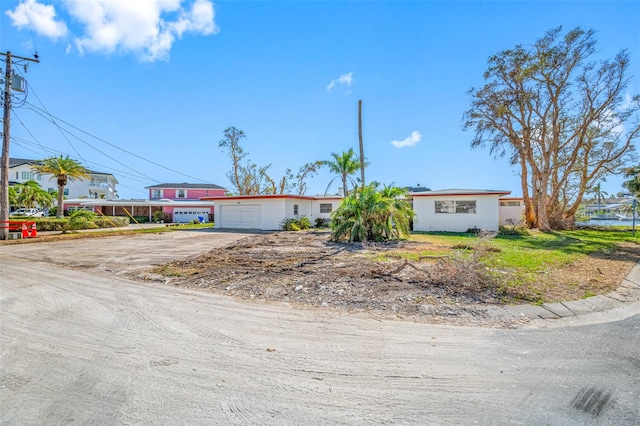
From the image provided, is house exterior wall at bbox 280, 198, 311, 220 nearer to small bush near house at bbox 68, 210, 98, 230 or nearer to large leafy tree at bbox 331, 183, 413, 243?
large leafy tree at bbox 331, 183, 413, 243

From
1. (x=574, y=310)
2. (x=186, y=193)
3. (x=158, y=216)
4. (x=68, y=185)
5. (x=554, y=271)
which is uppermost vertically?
(x=68, y=185)

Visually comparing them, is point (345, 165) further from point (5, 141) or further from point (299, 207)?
point (5, 141)

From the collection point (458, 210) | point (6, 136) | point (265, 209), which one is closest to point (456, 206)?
point (458, 210)

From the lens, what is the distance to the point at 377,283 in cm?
660

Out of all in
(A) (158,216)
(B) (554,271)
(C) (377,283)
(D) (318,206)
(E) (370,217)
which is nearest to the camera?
(C) (377,283)

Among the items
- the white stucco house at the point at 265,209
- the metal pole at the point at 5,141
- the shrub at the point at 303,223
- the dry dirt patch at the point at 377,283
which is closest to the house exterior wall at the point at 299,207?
the white stucco house at the point at 265,209

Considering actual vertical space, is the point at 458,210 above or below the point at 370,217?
above

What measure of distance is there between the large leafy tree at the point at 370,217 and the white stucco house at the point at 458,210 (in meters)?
5.02

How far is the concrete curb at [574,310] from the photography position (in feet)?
15.7

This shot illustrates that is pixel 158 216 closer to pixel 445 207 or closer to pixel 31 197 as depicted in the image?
pixel 31 197

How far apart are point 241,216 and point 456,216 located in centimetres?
1621

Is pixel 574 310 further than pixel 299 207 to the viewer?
No

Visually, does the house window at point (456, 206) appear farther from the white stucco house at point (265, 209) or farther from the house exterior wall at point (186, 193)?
the house exterior wall at point (186, 193)

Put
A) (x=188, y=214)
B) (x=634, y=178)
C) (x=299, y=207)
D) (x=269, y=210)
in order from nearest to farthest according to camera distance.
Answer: (x=634, y=178) → (x=269, y=210) → (x=299, y=207) → (x=188, y=214)
